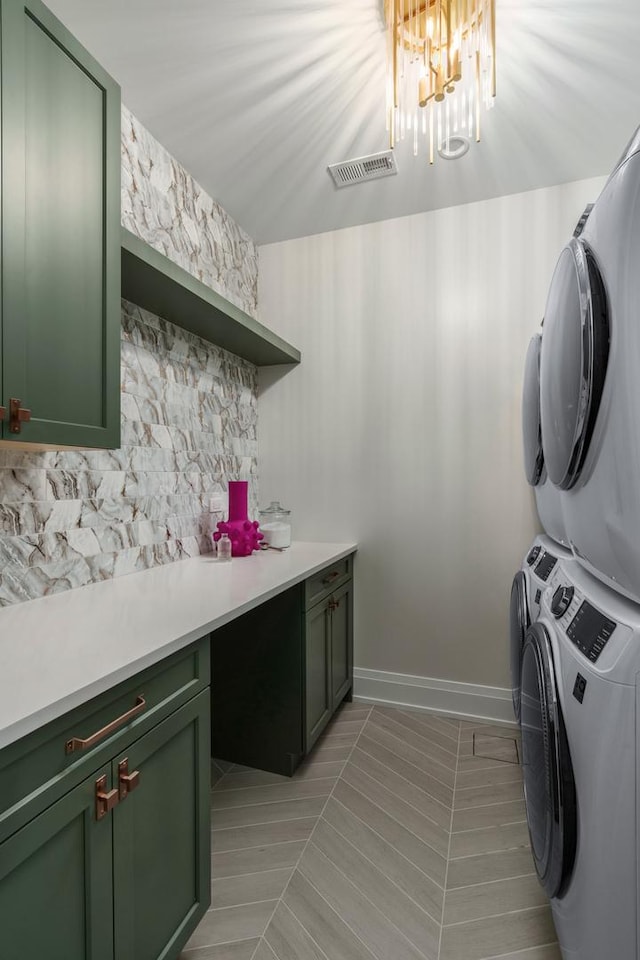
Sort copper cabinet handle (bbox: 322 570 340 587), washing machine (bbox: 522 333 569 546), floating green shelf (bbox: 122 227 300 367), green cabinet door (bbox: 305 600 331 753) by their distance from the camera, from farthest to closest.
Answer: copper cabinet handle (bbox: 322 570 340 587) → green cabinet door (bbox: 305 600 331 753) → washing machine (bbox: 522 333 569 546) → floating green shelf (bbox: 122 227 300 367)

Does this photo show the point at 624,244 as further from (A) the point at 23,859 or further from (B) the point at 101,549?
(B) the point at 101,549

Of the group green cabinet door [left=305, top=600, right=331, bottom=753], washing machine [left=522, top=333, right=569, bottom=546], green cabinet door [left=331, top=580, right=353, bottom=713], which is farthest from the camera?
green cabinet door [left=331, top=580, right=353, bottom=713]

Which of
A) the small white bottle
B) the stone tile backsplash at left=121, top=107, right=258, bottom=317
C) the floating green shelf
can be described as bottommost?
the small white bottle

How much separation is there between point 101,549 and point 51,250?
39.7 inches

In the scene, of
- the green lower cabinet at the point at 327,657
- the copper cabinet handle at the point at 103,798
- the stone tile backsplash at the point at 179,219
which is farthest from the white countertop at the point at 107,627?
the stone tile backsplash at the point at 179,219

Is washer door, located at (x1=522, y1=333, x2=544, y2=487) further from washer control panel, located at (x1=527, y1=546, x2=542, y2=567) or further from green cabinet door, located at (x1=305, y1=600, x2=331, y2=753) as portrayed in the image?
green cabinet door, located at (x1=305, y1=600, x2=331, y2=753)

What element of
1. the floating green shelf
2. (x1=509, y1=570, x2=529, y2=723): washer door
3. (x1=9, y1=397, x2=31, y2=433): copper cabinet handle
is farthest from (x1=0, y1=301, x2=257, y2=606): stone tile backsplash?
(x1=509, y1=570, x2=529, y2=723): washer door

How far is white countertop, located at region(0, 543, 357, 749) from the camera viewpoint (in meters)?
0.83

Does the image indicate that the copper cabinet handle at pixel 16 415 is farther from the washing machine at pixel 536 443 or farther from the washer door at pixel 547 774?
the washing machine at pixel 536 443

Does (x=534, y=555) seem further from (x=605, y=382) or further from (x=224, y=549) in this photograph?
(x=224, y=549)

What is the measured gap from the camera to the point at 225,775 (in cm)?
207

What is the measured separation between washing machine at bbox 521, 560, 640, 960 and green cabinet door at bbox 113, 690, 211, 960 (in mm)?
821

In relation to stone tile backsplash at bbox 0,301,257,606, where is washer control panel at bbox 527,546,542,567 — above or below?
below

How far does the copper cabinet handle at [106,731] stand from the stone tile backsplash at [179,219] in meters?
1.75
